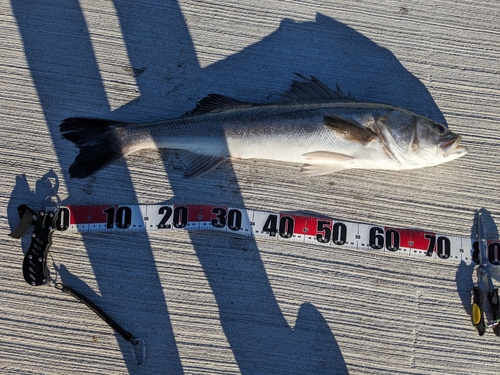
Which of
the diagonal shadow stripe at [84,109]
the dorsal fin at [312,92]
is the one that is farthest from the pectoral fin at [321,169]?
the diagonal shadow stripe at [84,109]

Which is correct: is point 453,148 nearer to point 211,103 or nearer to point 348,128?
point 348,128

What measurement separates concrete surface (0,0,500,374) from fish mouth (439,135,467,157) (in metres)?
0.20

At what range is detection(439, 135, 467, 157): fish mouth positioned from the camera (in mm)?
2404

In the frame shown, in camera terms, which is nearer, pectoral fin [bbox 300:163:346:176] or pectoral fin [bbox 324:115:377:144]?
pectoral fin [bbox 324:115:377:144]

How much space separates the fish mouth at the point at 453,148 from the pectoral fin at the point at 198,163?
1.41 metres

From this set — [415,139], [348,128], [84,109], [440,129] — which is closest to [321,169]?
[348,128]

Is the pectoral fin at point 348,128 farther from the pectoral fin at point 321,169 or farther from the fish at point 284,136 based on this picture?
the pectoral fin at point 321,169

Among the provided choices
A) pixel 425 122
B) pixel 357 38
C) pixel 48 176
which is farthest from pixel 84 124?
pixel 425 122

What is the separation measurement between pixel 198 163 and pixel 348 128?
0.98m

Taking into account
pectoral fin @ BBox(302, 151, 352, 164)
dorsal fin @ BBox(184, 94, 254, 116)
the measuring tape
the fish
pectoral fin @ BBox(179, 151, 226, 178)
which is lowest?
the measuring tape

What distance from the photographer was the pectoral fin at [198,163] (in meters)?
2.46

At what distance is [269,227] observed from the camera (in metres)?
2.49

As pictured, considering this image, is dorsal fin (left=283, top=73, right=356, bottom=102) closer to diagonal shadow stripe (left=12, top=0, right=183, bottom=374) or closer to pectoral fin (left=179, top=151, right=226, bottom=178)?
pectoral fin (left=179, top=151, right=226, bottom=178)

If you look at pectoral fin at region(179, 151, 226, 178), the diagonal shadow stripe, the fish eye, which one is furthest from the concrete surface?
the fish eye
